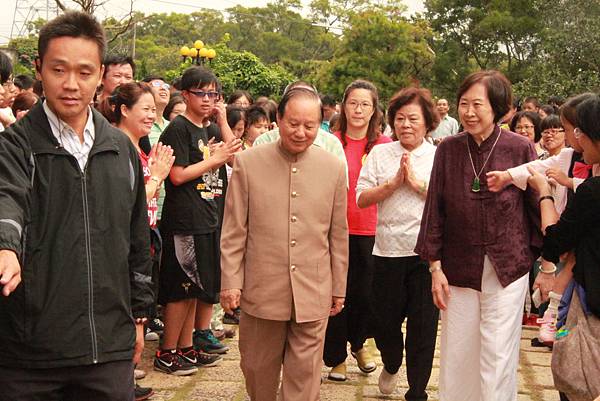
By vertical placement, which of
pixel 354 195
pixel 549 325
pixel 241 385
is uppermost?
pixel 354 195

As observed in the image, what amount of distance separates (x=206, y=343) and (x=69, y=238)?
3.73 metres

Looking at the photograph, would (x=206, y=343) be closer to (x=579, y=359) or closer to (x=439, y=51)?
(x=579, y=359)

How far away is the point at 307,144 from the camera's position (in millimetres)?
4367

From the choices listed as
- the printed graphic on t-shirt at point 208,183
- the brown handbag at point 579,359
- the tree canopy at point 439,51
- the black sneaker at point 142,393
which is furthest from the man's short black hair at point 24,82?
the brown handbag at point 579,359

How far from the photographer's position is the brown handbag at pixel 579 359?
3730 millimetres

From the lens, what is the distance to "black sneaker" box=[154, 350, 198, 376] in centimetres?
588

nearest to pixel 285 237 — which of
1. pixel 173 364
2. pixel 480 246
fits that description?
pixel 480 246

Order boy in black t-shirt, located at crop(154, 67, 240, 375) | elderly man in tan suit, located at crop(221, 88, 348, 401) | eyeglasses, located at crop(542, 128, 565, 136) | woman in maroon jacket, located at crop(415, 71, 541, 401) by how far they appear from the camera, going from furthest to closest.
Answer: eyeglasses, located at crop(542, 128, 565, 136)
boy in black t-shirt, located at crop(154, 67, 240, 375)
woman in maroon jacket, located at crop(415, 71, 541, 401)
elderly man in tan suit, located at crop(221, 88, 348, 401)

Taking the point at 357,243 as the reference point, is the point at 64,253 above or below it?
above

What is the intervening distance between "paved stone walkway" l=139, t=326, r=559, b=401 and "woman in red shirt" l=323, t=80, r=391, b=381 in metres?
0.19

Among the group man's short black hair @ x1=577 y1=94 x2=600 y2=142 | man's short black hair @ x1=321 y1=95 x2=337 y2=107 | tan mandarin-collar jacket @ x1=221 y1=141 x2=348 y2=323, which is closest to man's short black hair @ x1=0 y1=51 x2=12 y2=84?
tan mandarin-collar jacket @ x1=221 y1=141 x2=348 y2=323

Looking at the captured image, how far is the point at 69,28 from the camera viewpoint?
2.99 meters

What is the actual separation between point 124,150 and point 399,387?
3419 millimetres

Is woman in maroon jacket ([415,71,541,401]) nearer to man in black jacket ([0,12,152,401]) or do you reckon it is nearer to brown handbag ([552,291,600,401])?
brown handbag ([552,291,600,401])
